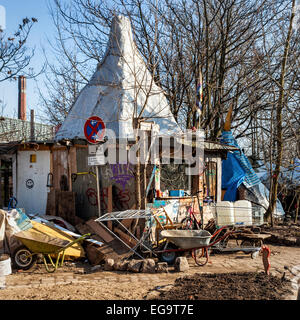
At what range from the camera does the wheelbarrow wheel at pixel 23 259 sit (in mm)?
7994

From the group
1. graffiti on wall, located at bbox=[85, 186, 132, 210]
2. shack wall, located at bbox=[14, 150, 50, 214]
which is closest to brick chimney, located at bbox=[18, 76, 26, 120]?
shack wall, located at bbox=[14, 150, 50, 214]

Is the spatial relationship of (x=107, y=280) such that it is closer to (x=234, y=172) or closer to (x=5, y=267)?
(x=5, y=267)

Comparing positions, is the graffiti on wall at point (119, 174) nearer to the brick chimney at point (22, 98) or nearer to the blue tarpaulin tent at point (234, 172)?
the blue tarpaulin tent at point (234, 172)

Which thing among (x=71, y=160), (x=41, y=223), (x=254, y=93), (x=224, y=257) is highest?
(x=254, y=93)

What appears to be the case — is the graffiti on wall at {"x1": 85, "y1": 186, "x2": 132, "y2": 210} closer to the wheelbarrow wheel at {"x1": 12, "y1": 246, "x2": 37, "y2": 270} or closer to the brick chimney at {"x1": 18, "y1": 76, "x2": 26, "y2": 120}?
the wheelbarrow wheel at {"x1": 12, "y1": 246, "x2": 37, "y2": 270}

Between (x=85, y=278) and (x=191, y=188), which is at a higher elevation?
(x=191, y=188)

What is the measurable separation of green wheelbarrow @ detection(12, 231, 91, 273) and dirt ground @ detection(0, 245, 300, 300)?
8.0 inches

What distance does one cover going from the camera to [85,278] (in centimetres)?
750

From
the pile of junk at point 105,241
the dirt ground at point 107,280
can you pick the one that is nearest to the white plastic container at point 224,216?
the pile of junk at point 105,241

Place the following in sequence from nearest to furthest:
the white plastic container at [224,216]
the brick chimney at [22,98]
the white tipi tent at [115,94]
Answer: the white plastic container at [224,216] < the white tipi tent at [115,94] < the brick chimney at [22,98]

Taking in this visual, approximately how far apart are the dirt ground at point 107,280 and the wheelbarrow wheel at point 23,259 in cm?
15
